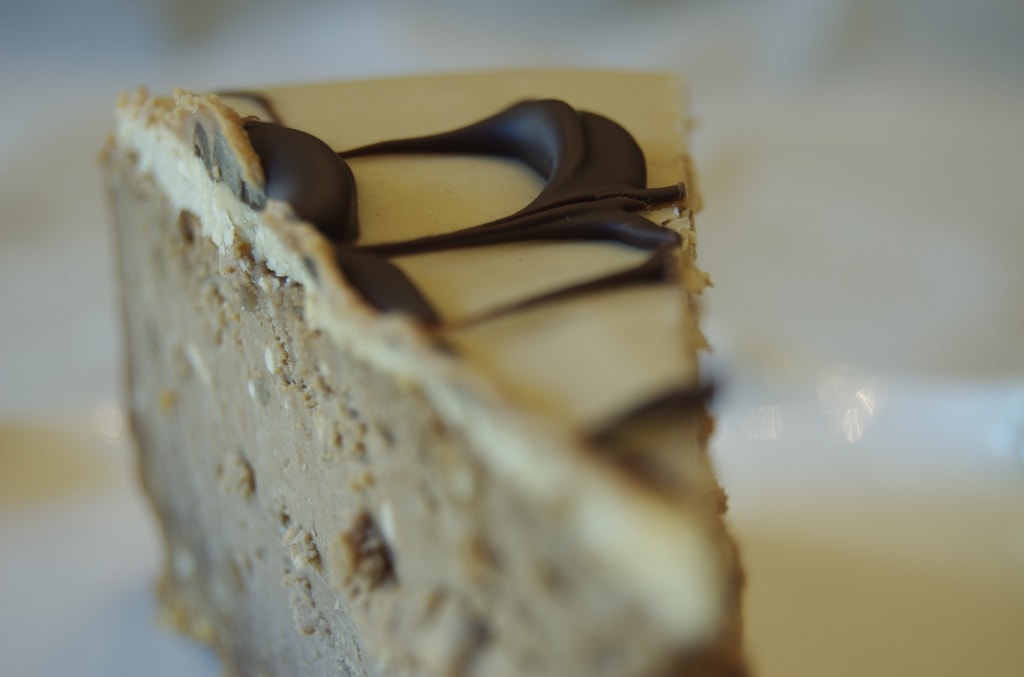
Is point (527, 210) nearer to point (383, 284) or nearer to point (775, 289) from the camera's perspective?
point (383, 284)

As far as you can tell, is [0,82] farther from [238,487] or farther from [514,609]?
[514,609]

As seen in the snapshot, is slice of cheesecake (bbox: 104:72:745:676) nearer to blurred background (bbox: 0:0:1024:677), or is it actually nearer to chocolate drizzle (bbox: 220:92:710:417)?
chocolate drizzle (bbox: 220:92:710:417)

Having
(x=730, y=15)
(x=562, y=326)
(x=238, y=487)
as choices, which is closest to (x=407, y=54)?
(x=730, y=15)

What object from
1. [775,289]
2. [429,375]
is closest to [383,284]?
[429,375]

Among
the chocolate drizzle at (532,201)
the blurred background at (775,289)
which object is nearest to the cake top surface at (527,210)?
the chocolate drizzle at (532,201)

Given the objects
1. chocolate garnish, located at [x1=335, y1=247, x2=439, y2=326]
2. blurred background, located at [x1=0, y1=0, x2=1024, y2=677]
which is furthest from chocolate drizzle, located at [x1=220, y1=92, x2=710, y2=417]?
blurred background, located at [x1=0, y1=0, x2=1024, y2=677]
